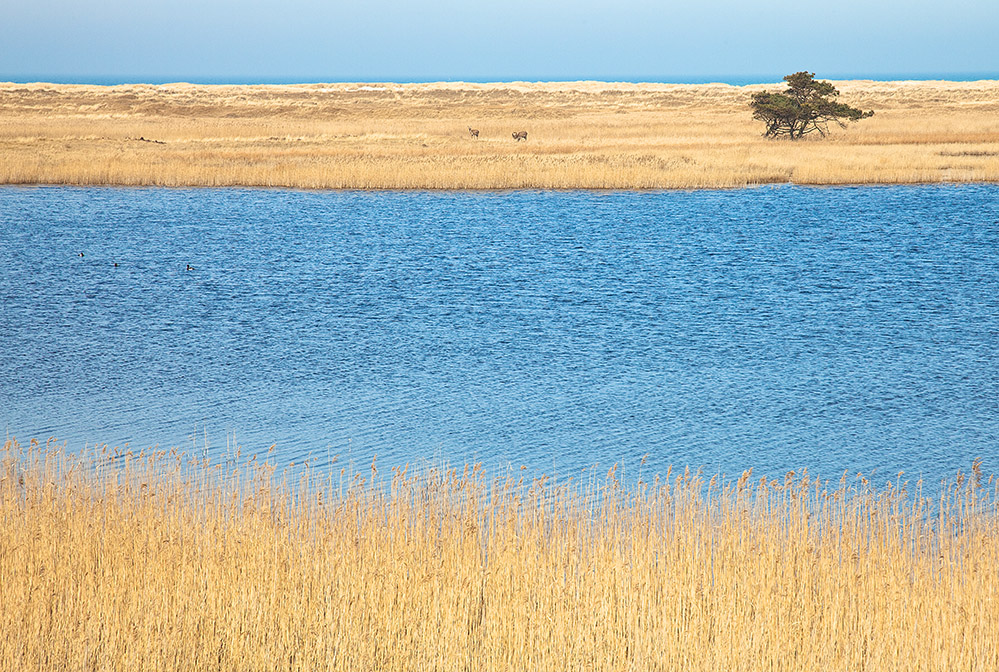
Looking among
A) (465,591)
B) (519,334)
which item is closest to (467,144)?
(519,334)

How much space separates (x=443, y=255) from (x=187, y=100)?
58440 millimetres

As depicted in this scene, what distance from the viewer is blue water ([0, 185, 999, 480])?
33.1 ft

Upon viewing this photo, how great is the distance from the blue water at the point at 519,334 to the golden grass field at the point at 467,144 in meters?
4.99

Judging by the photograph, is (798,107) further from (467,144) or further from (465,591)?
(465,591)

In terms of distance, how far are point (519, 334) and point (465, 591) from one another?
9.59m

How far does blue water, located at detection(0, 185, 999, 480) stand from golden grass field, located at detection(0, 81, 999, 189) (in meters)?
4.99

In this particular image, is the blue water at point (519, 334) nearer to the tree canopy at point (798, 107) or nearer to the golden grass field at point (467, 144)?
the golden grass field at point (467, 144)

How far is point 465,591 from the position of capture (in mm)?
5625

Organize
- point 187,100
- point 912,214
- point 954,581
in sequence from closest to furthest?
point 954,581 < point 912,214 < point 187,100

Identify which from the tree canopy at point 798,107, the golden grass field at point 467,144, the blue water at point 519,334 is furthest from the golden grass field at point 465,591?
the tree canopy at point 798,107

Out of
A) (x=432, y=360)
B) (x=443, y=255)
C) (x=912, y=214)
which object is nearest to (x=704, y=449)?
(x=432, y=360)

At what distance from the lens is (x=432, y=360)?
13.5 meters

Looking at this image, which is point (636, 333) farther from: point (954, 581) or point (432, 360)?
point (954, 581)

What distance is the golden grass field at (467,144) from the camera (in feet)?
109
